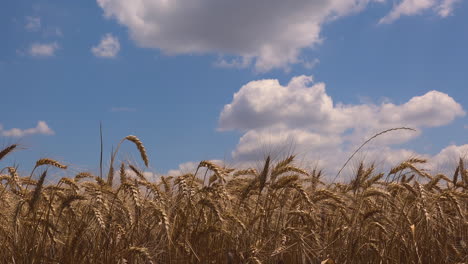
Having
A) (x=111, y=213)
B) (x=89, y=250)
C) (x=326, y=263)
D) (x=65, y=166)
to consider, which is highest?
(x=65, y=166)

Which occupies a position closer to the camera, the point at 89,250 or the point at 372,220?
the point at 89,250

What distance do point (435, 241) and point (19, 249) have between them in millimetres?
4489

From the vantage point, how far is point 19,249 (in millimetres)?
4359

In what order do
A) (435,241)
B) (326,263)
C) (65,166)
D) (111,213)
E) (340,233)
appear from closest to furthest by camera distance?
(326,263), (111,213), (65,166), (340,233), (435,241)

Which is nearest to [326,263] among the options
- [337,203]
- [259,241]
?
[259,241]

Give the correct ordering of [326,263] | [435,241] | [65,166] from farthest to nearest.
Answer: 1. [435,241]
2. [65,166]
3. [326,263]

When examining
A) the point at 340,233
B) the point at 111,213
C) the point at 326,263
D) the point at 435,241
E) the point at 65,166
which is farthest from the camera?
the point at 435,241

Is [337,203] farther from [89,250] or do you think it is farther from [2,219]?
[2,219]

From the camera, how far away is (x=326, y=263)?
12.5 feet

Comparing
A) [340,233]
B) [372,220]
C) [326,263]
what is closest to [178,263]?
[326,263]

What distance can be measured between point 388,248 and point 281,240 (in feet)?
4.05

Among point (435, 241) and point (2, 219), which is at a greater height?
point (2, 219)

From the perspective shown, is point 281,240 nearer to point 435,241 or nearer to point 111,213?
point 111,213

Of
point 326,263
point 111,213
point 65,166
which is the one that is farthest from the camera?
point 65,166
